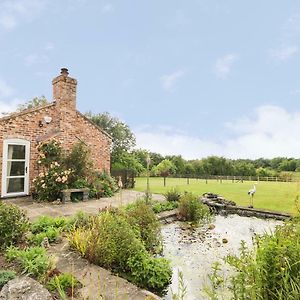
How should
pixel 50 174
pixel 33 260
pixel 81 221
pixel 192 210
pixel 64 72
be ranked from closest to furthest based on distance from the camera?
1. pixel 33 260
2. pixel 81 221
3. pixel 192 210
4. pixel 50 174
5. pixel 64 72

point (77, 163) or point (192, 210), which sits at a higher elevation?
point (77, 163)

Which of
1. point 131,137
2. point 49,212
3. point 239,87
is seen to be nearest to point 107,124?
point 131,137

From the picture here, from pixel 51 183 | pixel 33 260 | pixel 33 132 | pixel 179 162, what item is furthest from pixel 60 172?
pixel 179 162

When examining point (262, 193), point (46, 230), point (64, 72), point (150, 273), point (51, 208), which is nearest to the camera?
point (150, 273)

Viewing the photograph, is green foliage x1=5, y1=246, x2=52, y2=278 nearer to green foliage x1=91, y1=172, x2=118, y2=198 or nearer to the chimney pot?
green foliage x1=91, y1=172, x2=118, y2=198

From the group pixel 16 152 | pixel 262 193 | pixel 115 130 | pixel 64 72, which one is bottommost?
pixel 262 193

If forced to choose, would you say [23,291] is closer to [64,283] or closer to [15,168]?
[64,283]

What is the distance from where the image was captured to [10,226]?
466 centimetres

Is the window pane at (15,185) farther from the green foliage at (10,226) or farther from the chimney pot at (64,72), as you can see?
the green foliage at (10,226)

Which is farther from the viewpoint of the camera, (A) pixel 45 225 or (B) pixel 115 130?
(B) pixel 115 130

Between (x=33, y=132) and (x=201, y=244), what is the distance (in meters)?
8.73

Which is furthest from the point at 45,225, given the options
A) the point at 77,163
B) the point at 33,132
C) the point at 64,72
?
the point at 64,72

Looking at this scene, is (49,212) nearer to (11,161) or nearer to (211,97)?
(11,161)

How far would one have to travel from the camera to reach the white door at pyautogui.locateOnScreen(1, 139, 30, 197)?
10.2 metres
